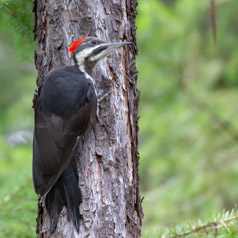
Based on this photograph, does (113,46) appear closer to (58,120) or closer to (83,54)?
(83,54)

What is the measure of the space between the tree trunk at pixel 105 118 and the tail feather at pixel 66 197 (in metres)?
0.04

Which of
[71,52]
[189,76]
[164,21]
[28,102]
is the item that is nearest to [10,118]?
[28,102]

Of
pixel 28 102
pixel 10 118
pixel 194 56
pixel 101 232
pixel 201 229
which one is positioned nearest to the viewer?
pixel 101 232

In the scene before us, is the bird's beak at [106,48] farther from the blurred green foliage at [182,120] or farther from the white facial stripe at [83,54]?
the blurred green foliage at [182,120]

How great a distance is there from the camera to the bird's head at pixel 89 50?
281 cm

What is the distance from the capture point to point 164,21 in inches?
202

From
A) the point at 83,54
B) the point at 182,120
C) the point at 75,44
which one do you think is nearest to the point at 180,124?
the point at 182,120

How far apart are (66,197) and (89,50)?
930 mm

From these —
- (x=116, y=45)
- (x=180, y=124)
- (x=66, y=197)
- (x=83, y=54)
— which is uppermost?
(x=180, y=124)

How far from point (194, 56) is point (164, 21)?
135 cm

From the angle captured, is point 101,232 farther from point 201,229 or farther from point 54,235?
point 201,229

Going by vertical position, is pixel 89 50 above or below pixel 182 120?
below

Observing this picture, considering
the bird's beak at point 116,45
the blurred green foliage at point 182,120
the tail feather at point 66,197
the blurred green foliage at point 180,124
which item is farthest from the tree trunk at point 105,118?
the blurred green foliage at point 182,120

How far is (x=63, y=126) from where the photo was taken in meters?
2.81
